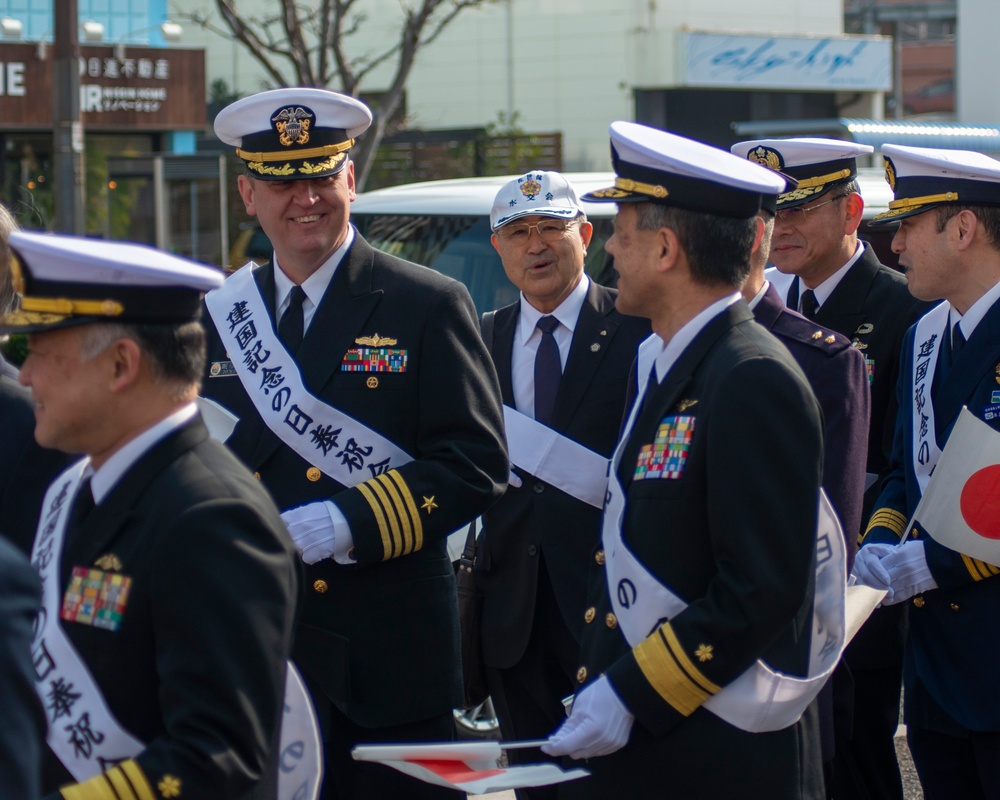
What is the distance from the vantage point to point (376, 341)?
3.26 metres

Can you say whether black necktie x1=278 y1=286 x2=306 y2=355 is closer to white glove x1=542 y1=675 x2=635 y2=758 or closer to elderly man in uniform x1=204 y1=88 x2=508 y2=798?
elderly man in uniform x1=204 y1=88 x2=508 y2=798

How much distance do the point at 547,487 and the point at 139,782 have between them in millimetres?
2054

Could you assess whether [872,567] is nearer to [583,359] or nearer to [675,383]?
[583,359]

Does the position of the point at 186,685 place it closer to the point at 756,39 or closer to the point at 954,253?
the point at 954,253

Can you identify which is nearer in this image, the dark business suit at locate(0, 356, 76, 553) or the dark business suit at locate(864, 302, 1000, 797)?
the dark business suit at locate(0, 356, 76, 553)

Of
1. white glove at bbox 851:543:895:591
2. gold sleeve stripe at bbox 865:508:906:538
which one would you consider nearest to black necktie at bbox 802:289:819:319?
gold sleeve stripe at bbox 865:508:906:538

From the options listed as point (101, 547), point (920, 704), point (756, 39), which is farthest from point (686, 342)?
point (756, 39)

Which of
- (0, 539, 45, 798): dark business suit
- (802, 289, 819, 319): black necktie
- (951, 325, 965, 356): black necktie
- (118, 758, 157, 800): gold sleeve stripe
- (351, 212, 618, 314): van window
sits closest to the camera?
(0, 539, 45, 798): dark business suit

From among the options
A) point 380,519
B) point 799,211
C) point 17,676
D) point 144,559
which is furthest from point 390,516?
point 799,211

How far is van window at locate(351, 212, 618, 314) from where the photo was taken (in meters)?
5.63

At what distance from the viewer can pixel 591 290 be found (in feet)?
13.7

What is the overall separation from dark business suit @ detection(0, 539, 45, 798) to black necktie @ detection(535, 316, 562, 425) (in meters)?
2.25

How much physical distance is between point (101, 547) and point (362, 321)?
4.31 feet

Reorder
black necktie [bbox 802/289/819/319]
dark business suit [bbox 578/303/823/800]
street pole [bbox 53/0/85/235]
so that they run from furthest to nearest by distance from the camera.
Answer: street pole [bbox 53/0/85/235], black necktie [bbox 802/289/819/319], dark business suit [bbox 578/303/823/800]
